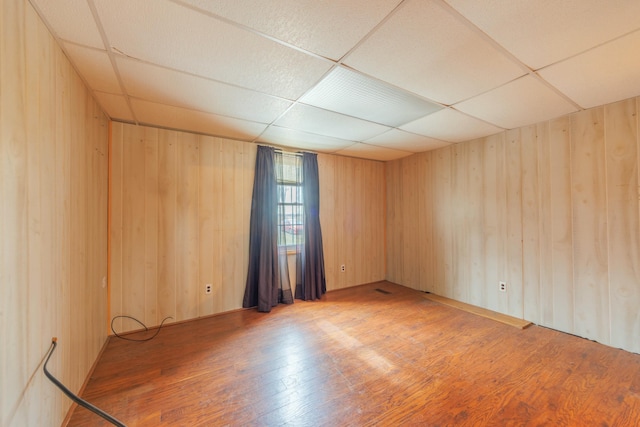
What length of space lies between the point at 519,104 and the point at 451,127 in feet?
2.24

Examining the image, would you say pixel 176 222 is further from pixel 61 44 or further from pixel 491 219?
pixel 491 219

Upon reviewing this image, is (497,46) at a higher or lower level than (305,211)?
higher

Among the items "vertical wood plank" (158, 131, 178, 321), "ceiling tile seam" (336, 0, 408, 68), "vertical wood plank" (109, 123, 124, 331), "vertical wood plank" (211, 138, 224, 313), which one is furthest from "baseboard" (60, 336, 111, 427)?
"ceiling tile seam" (336, 0, 408, 68)

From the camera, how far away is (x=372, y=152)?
158 inches

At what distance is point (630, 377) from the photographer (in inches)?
73.8

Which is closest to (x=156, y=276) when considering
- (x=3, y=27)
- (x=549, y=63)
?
(x=3, y=27)

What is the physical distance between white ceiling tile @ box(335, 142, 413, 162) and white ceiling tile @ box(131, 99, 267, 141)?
5.00ft

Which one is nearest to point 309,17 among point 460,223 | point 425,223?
point 460,223

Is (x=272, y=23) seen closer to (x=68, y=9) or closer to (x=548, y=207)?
(x=68, y=9)

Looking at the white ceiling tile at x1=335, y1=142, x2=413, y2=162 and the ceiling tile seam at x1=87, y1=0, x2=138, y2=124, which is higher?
the white ceiling tile at x1=335, y1=142, x2=413, y2=162

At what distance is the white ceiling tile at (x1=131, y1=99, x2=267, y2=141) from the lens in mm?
2336

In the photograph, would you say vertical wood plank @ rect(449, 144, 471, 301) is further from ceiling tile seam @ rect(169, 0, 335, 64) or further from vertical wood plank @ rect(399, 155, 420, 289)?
ceiling tile seam @ rect(169, 0, 335, 64)

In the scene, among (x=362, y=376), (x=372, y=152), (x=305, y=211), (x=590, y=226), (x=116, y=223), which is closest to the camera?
(x=362, y=376)

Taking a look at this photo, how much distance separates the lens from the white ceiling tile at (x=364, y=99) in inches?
73.7
